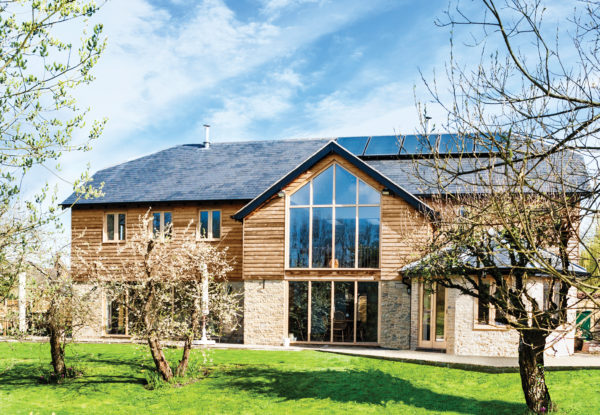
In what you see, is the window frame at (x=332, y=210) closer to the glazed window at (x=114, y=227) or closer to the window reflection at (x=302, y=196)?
the window reflection at (x=302, y=196)

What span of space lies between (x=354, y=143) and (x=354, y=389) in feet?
46.6

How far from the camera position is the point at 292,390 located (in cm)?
1377

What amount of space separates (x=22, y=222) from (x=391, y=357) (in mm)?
11926

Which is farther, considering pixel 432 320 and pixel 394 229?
pixel 394 229

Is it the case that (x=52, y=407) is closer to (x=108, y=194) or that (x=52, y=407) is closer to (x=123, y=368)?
(x=123, y=368)

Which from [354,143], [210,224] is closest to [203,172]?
[210,224]

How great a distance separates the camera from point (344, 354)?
17594 millimetres

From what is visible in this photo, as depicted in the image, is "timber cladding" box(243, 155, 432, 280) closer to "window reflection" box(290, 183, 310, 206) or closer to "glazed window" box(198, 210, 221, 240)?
"window reflection" box(290, 183, 310, 206)

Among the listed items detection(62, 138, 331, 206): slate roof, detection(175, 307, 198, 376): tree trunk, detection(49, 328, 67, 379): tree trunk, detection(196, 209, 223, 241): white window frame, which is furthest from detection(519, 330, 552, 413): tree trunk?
detection(196, 209, 223, 241): white window frame

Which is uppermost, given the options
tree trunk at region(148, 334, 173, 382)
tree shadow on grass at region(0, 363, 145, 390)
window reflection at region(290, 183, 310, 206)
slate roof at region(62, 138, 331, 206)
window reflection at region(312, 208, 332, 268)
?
slate roof at region(62, 138, 331, 206)

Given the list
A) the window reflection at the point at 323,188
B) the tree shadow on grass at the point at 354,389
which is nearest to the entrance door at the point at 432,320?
the tree shadow on grass at the point at 354,389

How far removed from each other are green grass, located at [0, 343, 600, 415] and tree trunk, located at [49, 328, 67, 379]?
0.51 metres

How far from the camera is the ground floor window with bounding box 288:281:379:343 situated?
19.5 meters

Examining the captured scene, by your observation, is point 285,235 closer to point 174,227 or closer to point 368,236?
point 368,236
